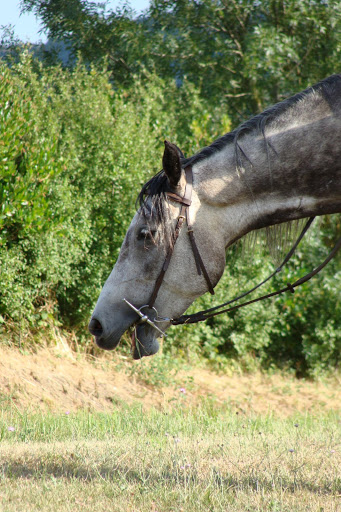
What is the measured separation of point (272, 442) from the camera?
4.54 m

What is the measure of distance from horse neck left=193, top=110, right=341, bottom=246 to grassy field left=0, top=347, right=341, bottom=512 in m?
1.57

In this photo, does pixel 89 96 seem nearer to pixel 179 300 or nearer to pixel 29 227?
pixel 29 227

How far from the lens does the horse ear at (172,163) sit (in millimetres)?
2973

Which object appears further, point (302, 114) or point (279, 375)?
point (279, 375)

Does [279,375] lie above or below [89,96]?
below

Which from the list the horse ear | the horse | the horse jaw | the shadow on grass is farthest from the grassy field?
the horse ear

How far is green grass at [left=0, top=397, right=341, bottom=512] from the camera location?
9.75 feet

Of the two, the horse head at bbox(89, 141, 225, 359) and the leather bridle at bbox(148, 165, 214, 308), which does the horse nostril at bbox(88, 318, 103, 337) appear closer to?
the horse head at bbox(89, 141, 225, 359)

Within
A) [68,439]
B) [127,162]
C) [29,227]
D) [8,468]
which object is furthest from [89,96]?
[8,468]

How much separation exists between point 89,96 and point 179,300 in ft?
20.4

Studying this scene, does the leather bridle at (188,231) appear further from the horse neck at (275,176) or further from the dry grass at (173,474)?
the dry grass at (173,474)

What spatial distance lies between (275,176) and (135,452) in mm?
2308

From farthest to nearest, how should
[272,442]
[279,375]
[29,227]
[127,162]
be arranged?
[279,375], [127,162], [29,227], [272,442]

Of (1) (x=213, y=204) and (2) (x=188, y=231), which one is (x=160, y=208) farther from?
(1) (x=213, y=204)
